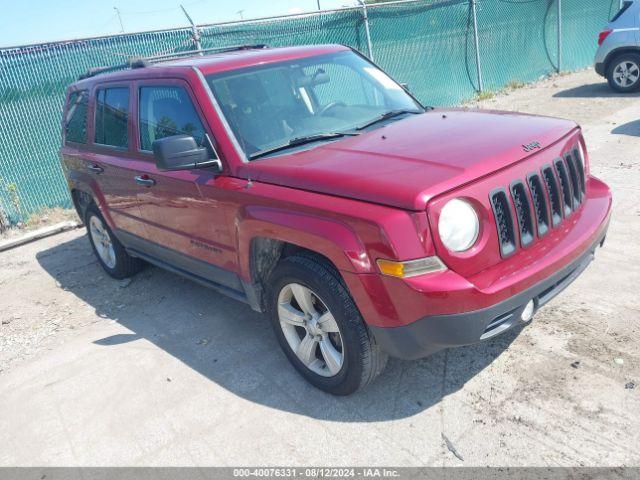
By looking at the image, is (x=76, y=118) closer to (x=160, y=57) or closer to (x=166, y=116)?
(x=160, y=57)

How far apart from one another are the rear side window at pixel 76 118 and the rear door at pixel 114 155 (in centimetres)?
19

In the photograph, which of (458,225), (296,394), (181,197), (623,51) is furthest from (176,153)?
(623,51)

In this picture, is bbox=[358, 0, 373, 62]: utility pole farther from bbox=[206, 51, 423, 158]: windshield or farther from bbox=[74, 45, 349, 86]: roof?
bbox=[206, 51, 423, 158]: windshield

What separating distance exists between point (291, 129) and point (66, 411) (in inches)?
92.6

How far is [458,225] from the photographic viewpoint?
273cm

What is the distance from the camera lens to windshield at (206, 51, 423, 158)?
3.69 meters

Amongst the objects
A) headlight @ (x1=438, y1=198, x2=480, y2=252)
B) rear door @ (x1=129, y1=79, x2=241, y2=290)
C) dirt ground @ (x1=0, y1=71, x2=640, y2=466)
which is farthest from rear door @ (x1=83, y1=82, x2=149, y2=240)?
headlight @ (x1=438, y1=198, x2=480, y2=252)

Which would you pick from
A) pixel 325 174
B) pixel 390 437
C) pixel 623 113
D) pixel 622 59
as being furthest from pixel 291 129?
pixel 622 59

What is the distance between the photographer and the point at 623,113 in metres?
9.40

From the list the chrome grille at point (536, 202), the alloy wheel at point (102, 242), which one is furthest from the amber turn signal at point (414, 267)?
the alloy wheel at point (102, 242)

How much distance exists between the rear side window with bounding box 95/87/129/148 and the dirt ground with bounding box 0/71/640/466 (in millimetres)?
1503

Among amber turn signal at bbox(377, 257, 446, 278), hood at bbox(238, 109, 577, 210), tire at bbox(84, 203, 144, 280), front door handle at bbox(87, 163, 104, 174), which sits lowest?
tire at bbox(84, 203, 144, 280)

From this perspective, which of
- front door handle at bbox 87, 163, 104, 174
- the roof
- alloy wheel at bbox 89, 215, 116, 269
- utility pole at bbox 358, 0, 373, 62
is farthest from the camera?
utility pole at bbox 358, 0, 373, 62

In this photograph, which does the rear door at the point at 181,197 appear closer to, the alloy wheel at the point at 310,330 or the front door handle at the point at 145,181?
the front door handle at the point at 145,181
